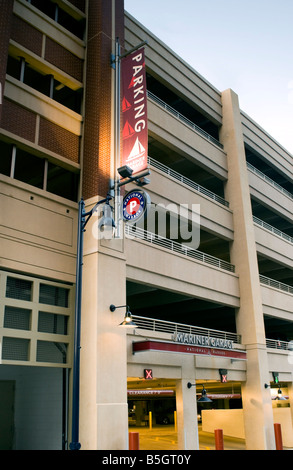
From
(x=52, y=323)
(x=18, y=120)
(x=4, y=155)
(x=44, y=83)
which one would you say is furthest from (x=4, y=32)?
(x=52, y=323)

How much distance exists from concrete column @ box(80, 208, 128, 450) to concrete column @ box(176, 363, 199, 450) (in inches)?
195

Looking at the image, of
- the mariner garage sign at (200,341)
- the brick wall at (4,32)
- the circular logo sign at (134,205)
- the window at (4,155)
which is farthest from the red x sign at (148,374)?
the brick wall at (4,32)

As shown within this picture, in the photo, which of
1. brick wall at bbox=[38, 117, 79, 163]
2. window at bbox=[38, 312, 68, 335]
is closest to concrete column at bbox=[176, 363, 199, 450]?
window at bbox=[38, 312, 68, 335]

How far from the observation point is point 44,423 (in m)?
16.1

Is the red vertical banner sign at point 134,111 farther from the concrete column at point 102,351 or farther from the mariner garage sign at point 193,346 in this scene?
the mariner garage sign at point 193,346

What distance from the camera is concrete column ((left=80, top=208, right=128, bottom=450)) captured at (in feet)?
48.7

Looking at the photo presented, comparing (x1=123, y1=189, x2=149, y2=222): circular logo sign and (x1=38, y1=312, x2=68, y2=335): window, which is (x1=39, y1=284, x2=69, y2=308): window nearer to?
(x1=38, y1=312, x2=68, y2=335): window

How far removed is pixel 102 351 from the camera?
51.0 ft

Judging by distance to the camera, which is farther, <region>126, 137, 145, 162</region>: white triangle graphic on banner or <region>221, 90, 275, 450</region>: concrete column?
<region>221, 90, 275, 450</region>: concrete column

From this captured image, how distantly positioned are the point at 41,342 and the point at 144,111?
1007 centimetres

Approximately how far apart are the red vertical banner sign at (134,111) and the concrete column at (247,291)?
1161cm

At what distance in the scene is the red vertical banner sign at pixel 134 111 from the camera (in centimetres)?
1795

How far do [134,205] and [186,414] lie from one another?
1004cm

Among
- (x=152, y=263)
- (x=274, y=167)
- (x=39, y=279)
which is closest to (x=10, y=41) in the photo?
(x=39, y=279)
